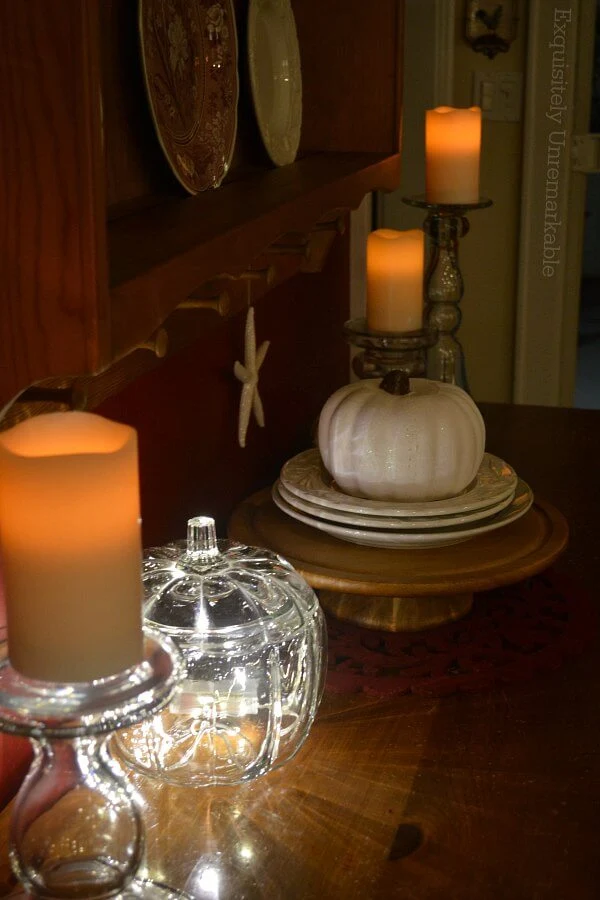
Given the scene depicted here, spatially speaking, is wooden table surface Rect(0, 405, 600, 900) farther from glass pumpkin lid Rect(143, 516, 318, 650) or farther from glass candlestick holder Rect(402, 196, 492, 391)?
glass candlestick holder Rect(402, 196, 492, 391)

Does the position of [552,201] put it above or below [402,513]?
above

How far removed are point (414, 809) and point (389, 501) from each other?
38cm

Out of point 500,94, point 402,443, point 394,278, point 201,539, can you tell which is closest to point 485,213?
A: point 500,94

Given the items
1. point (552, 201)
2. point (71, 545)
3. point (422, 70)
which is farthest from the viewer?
point (552, 201)

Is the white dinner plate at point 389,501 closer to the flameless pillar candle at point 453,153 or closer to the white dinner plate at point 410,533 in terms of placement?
the white dinner plate at point 410,533

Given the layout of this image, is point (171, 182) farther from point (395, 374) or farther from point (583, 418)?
point (583, 418)

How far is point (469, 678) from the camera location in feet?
3.26

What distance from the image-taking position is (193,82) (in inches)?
36.7

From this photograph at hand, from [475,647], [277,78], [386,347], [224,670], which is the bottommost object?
[475,647]

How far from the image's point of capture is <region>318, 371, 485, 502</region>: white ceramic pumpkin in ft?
3.62

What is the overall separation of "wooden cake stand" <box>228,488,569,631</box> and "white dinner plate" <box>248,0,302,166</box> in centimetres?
37

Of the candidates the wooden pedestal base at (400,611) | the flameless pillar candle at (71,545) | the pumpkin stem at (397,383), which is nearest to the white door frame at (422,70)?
the pumpkin stem at (397,383)

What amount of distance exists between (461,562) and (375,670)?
136 mm

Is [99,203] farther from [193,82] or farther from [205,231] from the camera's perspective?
[193,82]
